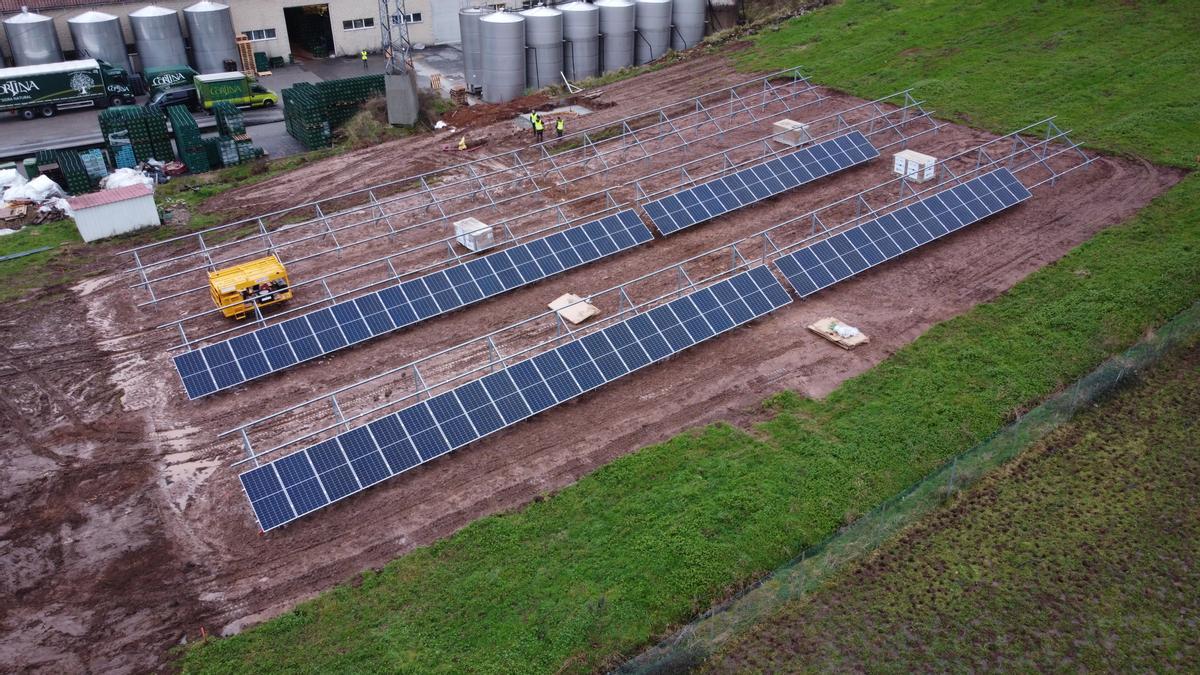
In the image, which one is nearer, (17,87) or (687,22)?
(17,87)

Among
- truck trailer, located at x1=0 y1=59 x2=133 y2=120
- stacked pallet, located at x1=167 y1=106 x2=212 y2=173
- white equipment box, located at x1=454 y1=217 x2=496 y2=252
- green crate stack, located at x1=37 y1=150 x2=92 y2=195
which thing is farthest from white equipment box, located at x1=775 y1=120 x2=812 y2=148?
truck trailer, located at x1=0 y1=59 x2=133 y2=120

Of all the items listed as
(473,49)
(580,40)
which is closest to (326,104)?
(473,49)

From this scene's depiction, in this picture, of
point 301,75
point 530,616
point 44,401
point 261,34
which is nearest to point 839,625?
point 530,616

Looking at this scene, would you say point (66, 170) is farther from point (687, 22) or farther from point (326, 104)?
point (687, 22)

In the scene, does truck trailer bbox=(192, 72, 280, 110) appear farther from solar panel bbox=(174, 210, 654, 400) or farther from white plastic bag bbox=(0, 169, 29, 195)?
solar panel bbox=(174, 210, 654, 400)

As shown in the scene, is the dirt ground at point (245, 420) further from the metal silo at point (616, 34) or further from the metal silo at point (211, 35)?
the metal silo at point (211, 35)

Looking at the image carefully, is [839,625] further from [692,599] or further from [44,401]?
[44,401]
